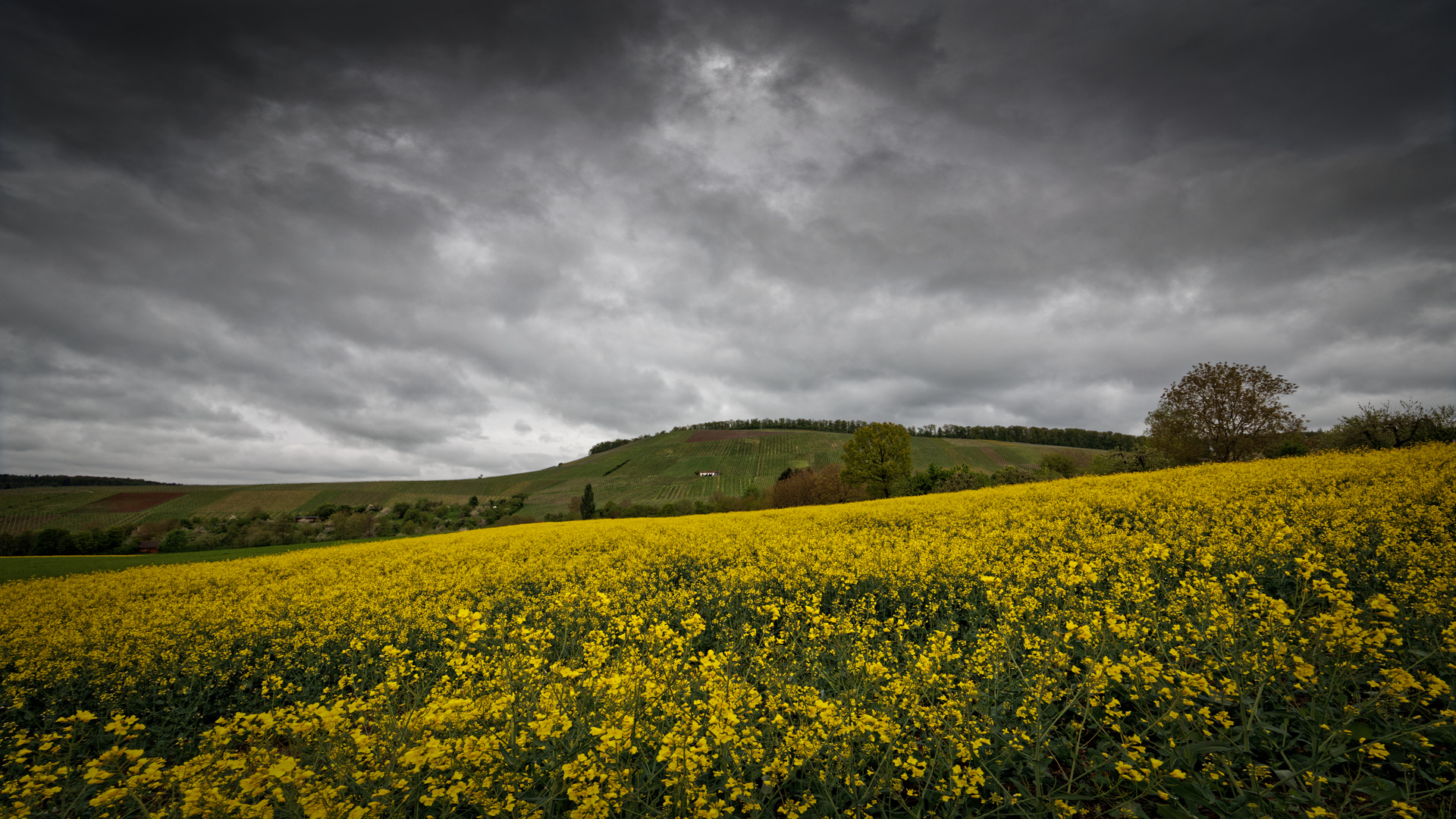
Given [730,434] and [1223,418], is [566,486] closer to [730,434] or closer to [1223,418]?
[730,434]

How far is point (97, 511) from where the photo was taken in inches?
2440

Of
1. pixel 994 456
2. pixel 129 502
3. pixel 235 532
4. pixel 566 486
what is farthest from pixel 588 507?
pixel 994 456

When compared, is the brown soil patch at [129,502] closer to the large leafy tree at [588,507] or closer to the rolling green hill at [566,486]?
the rolling green hill at [566,486]

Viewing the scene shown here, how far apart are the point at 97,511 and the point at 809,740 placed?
10069 centimetres

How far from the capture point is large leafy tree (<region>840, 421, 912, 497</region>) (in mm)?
47844

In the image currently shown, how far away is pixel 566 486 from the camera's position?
3494 inches

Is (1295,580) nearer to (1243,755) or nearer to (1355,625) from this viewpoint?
(1355,625)

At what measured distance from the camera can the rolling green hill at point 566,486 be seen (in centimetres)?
6462

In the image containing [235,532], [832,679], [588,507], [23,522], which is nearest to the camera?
[832,679]

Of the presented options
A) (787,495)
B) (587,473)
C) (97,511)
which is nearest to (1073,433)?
(787,495)

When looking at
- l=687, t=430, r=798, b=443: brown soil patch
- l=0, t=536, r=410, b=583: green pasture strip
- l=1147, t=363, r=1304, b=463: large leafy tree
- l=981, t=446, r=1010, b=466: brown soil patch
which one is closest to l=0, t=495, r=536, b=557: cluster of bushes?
l=0, t=536, r=410, b=583: green pasture strip

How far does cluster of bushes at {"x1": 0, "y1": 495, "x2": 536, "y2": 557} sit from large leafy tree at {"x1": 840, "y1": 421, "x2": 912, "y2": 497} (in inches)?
1671

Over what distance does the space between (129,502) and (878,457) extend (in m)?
103

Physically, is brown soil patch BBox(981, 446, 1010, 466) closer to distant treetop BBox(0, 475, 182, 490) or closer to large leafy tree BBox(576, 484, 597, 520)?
large leafy tree BBox(576, 484, 597, 520)
